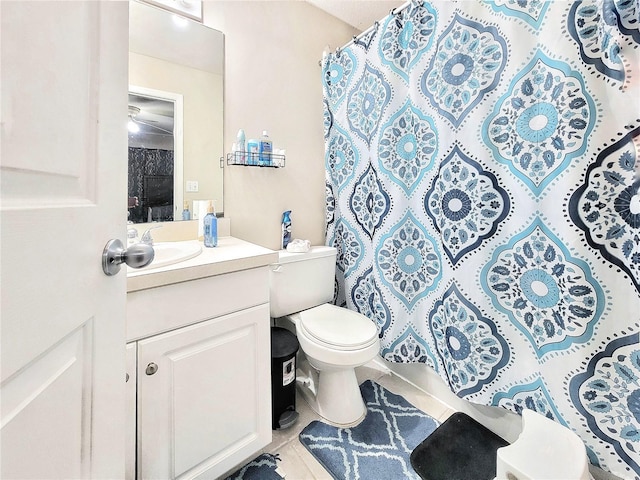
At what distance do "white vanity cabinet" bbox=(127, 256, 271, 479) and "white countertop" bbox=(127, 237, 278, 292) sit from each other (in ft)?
0.09

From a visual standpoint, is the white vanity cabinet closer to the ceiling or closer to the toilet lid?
the toilet lid

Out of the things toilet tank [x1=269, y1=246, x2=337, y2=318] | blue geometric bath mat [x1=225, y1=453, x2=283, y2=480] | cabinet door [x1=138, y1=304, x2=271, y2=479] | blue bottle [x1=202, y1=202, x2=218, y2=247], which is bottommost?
blue geometric bath mat [x1=225, y1=453, x2=283, y2=480]

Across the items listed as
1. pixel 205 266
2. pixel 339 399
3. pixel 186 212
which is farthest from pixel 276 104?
pixel 339 399

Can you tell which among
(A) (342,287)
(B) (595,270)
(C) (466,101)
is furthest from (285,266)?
(B) (595,270)

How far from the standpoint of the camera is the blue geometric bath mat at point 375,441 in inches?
44.6

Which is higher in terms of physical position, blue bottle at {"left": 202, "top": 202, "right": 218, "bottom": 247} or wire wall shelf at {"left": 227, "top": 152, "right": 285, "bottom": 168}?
wire wall shelf at {"left": 227, "top": 152, "right": 285, "bottom": 168}

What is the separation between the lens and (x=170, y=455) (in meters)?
0.92

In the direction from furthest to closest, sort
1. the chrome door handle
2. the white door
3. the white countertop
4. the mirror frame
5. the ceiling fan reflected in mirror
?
1. the mirror frame
2. the ceiling fan reflected in mirror
3. the white countertop
4. the chrome door handle
5. the white door

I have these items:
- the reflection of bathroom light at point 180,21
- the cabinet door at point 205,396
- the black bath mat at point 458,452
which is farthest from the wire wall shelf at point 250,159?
the black bath mat at point 458,452

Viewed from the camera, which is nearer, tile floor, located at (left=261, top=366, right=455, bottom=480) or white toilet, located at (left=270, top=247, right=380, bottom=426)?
tile floor, located at (left=261, top=366, right=455, bottom=480)

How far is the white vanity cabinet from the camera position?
0.86m

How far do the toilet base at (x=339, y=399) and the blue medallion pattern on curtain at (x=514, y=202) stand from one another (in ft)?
1.06

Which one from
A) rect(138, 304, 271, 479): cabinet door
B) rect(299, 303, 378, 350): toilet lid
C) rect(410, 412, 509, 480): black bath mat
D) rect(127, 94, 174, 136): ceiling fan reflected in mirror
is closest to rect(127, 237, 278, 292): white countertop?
rect(138, 304, 271, 479): cabinet door

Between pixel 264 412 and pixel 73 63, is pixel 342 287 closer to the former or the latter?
pixel 264 412
